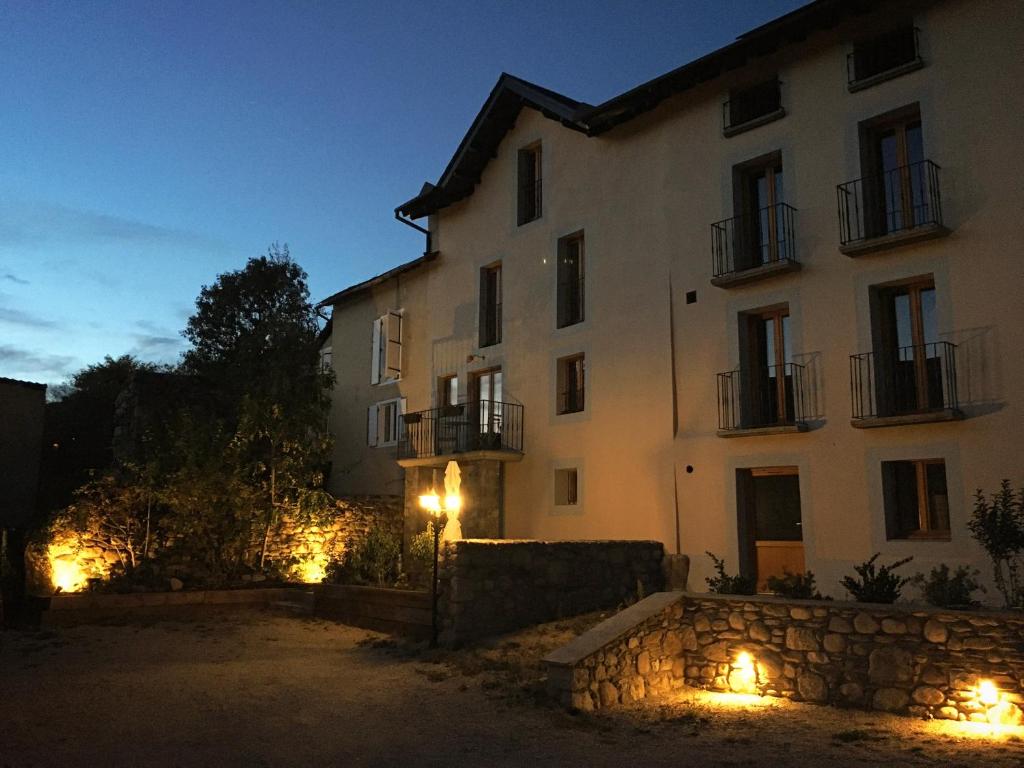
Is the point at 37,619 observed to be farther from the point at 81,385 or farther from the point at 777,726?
the point at 81,385

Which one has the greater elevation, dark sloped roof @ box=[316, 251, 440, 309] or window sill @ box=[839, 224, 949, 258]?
dark sloped roof @ box=[316, 251, 440, 309]

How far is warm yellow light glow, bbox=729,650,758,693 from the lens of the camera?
8.12 meters

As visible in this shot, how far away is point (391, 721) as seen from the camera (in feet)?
22.8

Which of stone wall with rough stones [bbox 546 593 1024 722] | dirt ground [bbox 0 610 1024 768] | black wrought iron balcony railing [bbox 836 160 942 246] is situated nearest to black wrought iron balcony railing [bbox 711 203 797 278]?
black wrought iron balcony railing [bbox 836 160 942 246]

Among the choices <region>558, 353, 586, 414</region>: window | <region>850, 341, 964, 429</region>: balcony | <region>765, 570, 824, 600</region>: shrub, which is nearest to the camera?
<region>765, 570, 824, 600</region>: shrub

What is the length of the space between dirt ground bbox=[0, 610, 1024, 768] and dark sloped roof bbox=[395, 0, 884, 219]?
9.29m

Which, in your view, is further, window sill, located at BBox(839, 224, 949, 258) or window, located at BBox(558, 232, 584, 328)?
window, located at BBox(558, 232, 584, 328)

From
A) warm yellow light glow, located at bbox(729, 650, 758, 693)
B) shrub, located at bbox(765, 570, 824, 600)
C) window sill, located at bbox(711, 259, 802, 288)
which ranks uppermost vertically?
window sill, located at bbox(711, 259, 802, 288)

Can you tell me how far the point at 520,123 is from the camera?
58.3ft

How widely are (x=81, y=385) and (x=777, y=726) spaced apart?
A: 1123 inches

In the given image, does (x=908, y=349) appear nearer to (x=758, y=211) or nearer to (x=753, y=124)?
(x=758, y=211)

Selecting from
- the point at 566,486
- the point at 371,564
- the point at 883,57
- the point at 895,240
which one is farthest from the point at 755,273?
the point at 371,564

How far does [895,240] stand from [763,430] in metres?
3.26

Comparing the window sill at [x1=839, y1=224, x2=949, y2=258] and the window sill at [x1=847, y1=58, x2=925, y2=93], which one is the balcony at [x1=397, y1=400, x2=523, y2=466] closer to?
the window sill at [x1=839, y1=224, x2=949, y2=258]
